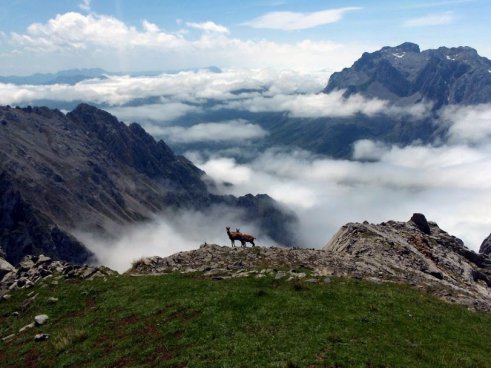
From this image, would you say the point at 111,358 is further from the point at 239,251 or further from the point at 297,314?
the point at 239,251

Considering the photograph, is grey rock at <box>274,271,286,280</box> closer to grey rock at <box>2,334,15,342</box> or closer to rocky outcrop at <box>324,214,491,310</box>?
rocky outcrop at <box>324,214,491,310</box>

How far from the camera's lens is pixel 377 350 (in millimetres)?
29750

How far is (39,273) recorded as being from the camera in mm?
54344

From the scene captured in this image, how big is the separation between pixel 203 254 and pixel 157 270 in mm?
5808

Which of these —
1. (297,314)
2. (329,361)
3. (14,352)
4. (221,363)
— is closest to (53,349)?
(14,352)

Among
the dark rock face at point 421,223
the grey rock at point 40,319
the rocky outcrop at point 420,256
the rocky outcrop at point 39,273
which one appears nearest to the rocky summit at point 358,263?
the rocky outcrop at point 420,256

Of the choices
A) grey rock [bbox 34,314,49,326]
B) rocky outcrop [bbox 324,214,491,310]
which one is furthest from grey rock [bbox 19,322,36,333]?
rocky outcrop [bbox 324,214,491,310]

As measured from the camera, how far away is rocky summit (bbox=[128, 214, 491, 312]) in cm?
4669

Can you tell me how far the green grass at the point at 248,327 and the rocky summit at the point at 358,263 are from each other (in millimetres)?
3251

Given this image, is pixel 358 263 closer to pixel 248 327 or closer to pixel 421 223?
pixel 248 327

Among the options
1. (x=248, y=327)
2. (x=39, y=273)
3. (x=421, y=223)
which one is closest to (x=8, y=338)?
(x=39, y=273)

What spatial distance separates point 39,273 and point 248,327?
3176 centimetres

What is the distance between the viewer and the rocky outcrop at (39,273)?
51844mm

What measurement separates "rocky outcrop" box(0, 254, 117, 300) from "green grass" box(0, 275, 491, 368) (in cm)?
497
